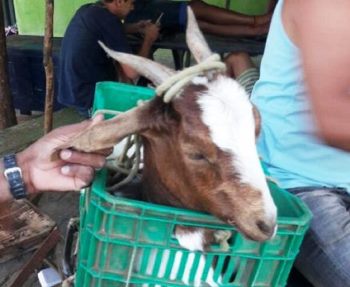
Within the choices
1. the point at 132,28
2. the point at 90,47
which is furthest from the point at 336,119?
the point at 132,28

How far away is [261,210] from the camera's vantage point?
3.87ft

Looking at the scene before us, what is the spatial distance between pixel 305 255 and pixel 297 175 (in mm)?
277

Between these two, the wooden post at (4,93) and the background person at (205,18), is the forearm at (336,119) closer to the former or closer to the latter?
the wooden post at (4,93)

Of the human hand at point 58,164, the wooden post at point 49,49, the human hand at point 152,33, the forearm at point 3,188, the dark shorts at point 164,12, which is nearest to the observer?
the human hand at point 58,164

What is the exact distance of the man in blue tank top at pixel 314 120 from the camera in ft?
4.12

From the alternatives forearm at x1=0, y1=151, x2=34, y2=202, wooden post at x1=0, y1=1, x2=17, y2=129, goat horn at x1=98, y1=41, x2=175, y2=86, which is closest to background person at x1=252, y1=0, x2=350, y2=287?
goat horn at x1=98, y1=41, x2=175, y2=86

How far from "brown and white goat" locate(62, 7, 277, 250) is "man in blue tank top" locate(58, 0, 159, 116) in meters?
2.67

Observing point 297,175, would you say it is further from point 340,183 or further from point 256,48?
point 256,48

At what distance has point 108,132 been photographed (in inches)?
50.3

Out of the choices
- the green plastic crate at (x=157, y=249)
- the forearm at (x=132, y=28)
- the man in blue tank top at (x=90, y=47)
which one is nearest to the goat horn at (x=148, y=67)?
the green plastic crate at (x=157, y=249)

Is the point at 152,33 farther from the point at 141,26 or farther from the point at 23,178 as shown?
the point at 23,178

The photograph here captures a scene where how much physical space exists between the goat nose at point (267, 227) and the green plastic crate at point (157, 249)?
0.05m

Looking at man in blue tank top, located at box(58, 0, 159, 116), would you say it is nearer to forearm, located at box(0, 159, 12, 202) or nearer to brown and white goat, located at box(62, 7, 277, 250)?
forearm, located at box(0, 159, 12, 202)

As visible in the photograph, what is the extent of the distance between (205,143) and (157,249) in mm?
295
